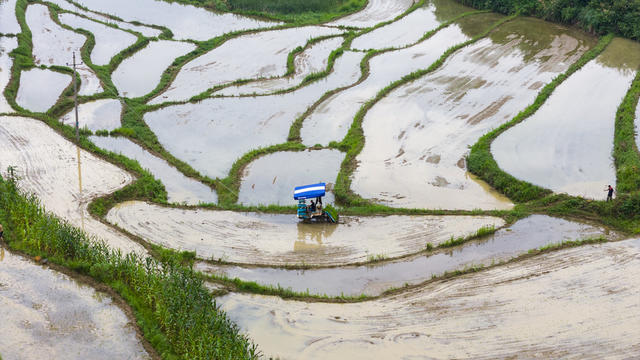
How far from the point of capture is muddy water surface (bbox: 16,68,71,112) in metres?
19.2

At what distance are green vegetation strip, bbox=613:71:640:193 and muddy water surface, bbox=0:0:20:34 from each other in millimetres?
23239

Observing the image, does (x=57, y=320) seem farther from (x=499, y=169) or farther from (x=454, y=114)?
(x=454, y=114)

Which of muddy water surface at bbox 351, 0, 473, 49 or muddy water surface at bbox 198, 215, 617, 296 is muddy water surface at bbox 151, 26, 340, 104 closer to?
muddy water surface at bbox 351, 0, 473, 49

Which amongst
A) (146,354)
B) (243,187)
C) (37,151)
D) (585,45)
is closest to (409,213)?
(243,187)

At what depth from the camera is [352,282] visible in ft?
35.6

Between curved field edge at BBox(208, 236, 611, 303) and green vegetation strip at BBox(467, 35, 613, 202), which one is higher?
green vegetation strip at BBox(467, 35, 613, 202)

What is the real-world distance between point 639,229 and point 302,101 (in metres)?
10.6

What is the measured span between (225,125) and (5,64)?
9950mm

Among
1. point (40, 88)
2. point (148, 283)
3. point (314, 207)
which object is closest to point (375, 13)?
point (40, 88)

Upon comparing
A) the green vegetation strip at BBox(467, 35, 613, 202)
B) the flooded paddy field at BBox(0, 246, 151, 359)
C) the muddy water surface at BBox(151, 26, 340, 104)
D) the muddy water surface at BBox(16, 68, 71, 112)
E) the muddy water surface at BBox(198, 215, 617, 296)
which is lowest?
the flooded paddy field at BBox(0, 246, 151, 359)

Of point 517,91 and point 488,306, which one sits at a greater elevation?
point 517,91

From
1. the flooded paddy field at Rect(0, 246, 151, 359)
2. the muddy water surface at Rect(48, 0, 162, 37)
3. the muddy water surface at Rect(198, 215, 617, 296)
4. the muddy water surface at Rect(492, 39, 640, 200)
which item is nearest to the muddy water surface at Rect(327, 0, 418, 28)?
the muddy water surface at Rect(48, 0, 162, 37)

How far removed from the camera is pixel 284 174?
592 inches

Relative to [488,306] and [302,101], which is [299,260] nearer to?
[488,306]
